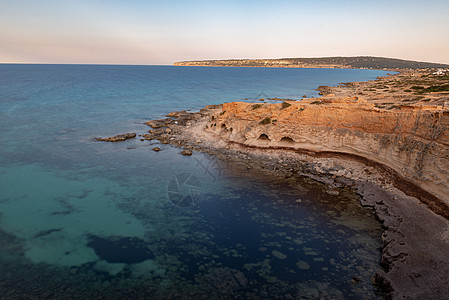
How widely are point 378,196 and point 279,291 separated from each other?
40.9 feet

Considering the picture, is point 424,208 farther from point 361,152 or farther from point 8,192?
point 8,192

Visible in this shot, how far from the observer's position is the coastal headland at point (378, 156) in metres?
13.4

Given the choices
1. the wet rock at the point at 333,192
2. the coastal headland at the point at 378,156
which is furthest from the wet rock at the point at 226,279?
the wet rock at the point at 333,192

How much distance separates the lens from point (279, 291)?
40.5ft

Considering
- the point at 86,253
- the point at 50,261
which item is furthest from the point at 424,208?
the point at 50,261

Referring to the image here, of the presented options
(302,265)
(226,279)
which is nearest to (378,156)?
(302,265)

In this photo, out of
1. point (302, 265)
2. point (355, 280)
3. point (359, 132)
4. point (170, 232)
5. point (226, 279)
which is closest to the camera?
point (355, 280)

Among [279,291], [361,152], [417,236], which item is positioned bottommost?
[279,291]

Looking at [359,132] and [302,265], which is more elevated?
[359,132]

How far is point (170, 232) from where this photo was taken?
16828 millimetres

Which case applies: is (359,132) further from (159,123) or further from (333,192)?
(159,123)

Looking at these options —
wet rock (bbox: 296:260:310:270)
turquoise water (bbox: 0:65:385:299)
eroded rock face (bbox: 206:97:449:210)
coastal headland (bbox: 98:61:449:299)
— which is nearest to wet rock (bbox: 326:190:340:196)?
coastal headland (bbox: 98:61:449:299)

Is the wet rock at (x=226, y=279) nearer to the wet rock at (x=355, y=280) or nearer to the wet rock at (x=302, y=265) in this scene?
the wet rock at (x=302, y=265)

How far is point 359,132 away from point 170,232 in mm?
20709
